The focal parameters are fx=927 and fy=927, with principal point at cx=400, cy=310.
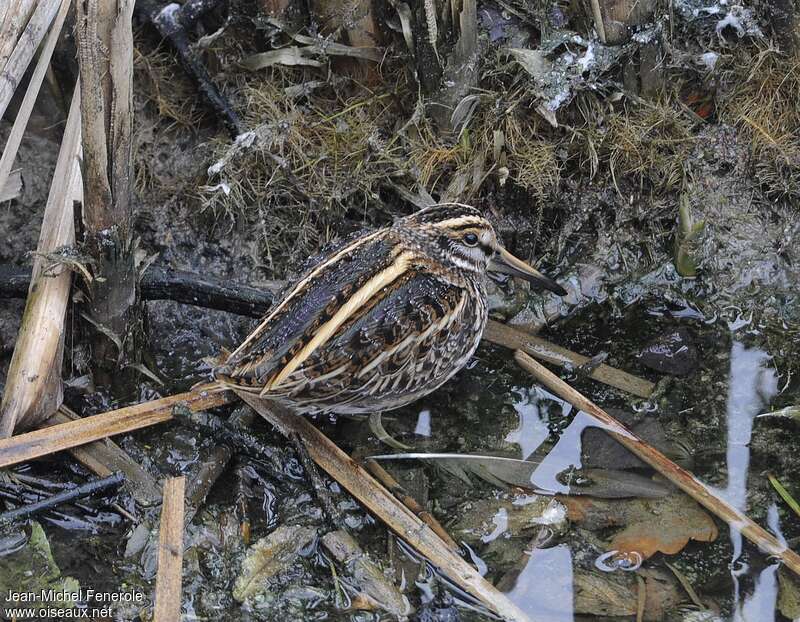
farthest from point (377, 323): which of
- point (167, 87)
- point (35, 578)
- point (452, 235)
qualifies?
point (167, 87)

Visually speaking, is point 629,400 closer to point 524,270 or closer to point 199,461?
point 524,270

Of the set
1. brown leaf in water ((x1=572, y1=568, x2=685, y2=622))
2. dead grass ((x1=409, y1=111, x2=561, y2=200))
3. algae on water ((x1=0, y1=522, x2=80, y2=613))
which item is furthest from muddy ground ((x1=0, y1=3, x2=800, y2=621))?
algae on water ((x1=0, y1=522, x2=80, y2=613))

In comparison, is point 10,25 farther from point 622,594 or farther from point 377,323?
point 622,594

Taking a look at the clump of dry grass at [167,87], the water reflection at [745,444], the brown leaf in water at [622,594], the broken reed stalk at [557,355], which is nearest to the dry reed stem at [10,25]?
the clump of dry grass at [167,87]

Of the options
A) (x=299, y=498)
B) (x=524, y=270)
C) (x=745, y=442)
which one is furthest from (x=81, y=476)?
(x=745, y=442)

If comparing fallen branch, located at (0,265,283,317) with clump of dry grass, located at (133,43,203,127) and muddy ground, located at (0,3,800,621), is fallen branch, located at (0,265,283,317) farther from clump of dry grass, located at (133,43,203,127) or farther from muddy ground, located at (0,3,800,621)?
clump of dry grass, located at (133,43,203,127)

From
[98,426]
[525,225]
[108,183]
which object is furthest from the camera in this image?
[525,225]
